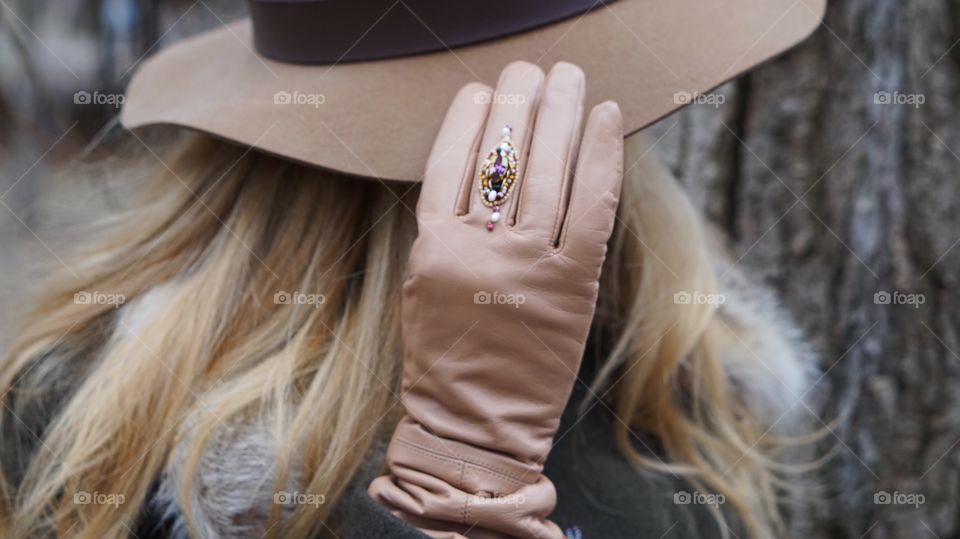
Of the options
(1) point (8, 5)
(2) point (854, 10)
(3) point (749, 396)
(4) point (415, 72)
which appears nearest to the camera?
(4) point (415, 72)

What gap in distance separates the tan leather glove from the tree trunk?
89 centimetres

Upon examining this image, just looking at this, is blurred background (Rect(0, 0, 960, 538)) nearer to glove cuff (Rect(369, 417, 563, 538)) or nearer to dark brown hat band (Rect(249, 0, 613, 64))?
dark brown hat band (Rect(249, 0, 613, 64))

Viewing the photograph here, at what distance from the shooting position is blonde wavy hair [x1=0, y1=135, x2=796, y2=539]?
966 millimetres

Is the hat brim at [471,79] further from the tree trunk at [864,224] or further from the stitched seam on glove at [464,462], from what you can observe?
the tree trunk at [864,224]

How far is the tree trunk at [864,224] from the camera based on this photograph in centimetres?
172

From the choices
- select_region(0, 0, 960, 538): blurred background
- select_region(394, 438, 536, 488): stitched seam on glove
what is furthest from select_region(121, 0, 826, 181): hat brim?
select_region(0, 0, 960, 538): blurred background

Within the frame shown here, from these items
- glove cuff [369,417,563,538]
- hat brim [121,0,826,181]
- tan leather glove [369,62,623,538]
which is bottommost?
glove cuff [369,417,563,538]

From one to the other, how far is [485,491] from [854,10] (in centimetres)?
130

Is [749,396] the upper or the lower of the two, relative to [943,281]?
lower

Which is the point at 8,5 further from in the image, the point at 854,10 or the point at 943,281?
the point at 943,281

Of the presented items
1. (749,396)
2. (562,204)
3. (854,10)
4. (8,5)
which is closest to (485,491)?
(562,204)

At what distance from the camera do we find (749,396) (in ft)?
4.46

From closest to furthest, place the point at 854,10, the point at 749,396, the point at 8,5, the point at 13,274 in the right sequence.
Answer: the point at 13,274
the point at 749,396
the point at 854,10
the point at 8,5

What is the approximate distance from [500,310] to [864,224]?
113 centimetres
